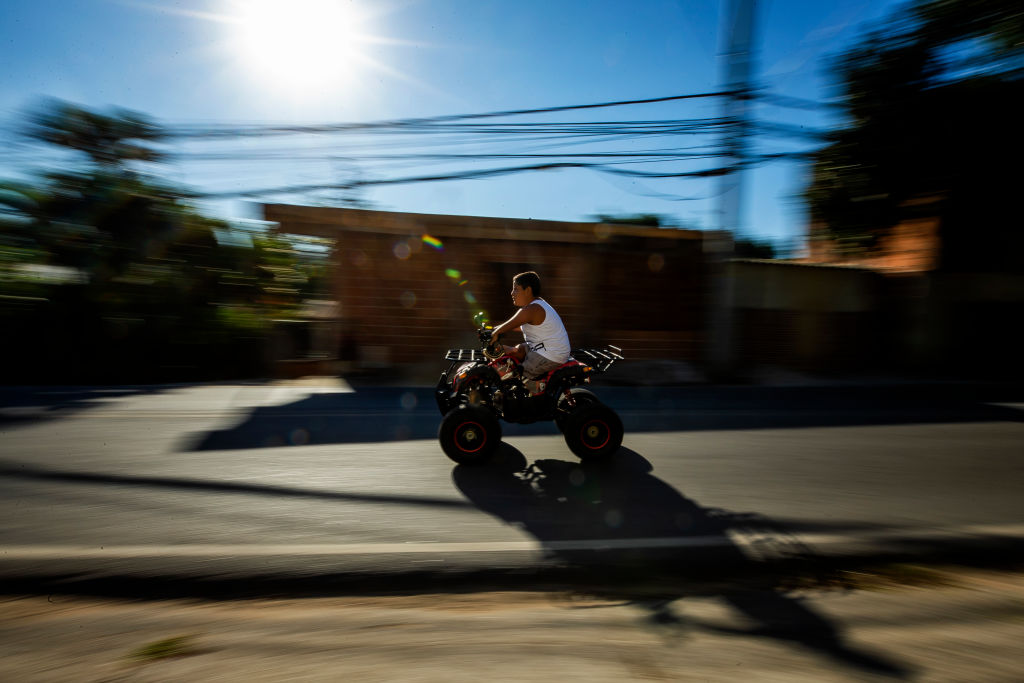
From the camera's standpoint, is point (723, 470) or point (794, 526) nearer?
point (794, 526)

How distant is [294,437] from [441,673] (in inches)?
177

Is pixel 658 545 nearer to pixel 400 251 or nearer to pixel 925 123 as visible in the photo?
pixel 400 251

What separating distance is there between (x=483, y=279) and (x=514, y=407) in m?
8.92

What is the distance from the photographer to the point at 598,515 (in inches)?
157

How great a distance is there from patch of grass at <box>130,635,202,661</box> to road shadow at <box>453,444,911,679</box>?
182 centimetres

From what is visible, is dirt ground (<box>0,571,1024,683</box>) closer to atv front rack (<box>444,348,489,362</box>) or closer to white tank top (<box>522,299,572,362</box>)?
white tank top (<box>522,299,572,362</box>)

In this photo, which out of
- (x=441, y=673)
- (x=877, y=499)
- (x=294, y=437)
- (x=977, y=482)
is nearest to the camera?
(x=441, y=673)

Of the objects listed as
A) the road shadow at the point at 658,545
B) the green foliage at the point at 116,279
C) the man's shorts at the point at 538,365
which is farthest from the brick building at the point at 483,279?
the road shadow at the point at 658,545

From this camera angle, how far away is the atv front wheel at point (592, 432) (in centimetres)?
503

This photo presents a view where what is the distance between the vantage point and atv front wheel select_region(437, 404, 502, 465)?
4895mm

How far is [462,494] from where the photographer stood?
14.4 feet

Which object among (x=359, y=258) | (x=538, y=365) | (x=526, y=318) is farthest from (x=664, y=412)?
(x=359, y=258)

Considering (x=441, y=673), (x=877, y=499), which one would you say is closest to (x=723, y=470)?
(x=877, y=499)

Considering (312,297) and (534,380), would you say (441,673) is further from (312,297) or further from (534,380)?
(312,297)
